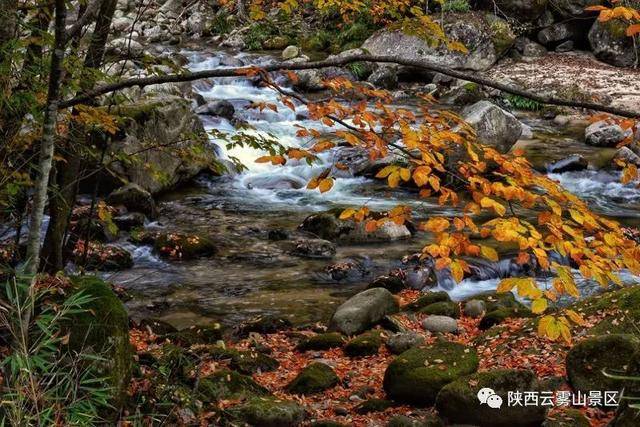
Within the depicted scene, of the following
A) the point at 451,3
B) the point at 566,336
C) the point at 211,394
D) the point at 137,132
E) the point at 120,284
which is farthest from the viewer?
the point at 451,3

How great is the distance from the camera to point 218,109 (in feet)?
54.5

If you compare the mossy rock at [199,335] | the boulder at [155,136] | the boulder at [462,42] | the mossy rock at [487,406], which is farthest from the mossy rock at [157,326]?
the boulder at [462,42]

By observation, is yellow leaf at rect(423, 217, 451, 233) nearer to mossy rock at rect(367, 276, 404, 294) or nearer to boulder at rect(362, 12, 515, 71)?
mossy rock at rect(367, 276, 404, 294)

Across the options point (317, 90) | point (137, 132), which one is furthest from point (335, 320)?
point (317, 90)

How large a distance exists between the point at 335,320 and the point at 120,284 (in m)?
3.39

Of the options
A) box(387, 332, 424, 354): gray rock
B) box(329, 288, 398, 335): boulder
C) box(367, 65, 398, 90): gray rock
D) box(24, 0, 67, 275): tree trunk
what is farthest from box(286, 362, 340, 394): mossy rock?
box(367, 65, 398, 90): gray rock

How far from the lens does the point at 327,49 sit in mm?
25719

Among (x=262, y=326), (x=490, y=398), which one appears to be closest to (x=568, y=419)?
(x=490, y=398)

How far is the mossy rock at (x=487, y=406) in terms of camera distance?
171 inches

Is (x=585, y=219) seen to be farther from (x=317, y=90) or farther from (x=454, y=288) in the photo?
(x=317, y=90)

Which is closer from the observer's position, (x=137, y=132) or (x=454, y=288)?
(x=454, y=288)

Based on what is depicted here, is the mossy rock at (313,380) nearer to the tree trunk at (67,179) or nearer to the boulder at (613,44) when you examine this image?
the tree trunk at (67,179)

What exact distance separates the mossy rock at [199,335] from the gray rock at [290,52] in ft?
58.4

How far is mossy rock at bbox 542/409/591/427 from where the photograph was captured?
4.14 metres
